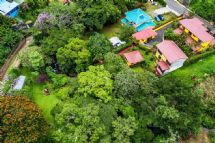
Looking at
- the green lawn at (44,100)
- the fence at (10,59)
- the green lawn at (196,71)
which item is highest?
the fence at (10,59)

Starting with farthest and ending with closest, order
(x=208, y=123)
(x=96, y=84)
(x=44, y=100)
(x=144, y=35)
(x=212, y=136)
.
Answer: (x=144, y=35)
(x=44, y=100)
(x=208, y=123)
(x=212, y=136)
(x=96, y=84)

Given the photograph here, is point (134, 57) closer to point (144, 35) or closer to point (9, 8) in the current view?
point (144, 35)

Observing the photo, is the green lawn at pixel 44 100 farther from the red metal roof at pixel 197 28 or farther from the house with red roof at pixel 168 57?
the red metal roof at pixel 197 28

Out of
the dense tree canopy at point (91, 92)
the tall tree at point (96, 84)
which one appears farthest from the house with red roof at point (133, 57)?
the tall tree at point (96, 84)

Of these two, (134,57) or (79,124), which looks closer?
(79,124)

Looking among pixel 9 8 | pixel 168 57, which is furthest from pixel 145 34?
pixel 9 8

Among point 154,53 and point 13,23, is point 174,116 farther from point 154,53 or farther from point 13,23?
point 13,23

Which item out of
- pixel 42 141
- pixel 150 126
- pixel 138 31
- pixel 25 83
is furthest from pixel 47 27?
pixel 150 126
